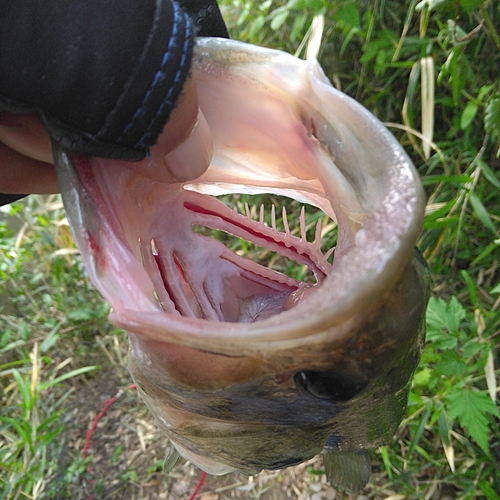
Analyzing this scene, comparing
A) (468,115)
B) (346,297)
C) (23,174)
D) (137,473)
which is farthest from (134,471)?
(468,115)

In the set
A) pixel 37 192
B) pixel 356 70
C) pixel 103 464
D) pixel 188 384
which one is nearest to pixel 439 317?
pixel 188 384

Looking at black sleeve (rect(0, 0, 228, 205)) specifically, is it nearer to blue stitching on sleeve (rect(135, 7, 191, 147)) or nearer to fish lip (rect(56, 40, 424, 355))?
blue stitching on sleeve (rect(135, 7, 191, 147))

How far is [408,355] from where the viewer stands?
0.60 meters

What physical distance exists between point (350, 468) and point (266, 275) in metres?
0.63

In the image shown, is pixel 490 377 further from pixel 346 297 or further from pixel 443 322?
pixel 346 297

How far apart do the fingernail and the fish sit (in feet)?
0.22

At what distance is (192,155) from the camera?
639 mm

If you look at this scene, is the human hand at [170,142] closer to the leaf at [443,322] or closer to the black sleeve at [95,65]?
the black sleeve at [95,65]

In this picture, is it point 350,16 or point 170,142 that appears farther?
point 350,16

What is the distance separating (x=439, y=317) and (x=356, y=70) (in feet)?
4.77

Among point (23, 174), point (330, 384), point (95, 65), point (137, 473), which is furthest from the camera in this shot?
point (137, 473)

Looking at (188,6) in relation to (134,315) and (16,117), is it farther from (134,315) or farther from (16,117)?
(134,315)

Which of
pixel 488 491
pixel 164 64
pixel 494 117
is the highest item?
pixel 164 64

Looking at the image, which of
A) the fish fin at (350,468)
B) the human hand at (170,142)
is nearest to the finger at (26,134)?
the human hand at (170,142)
